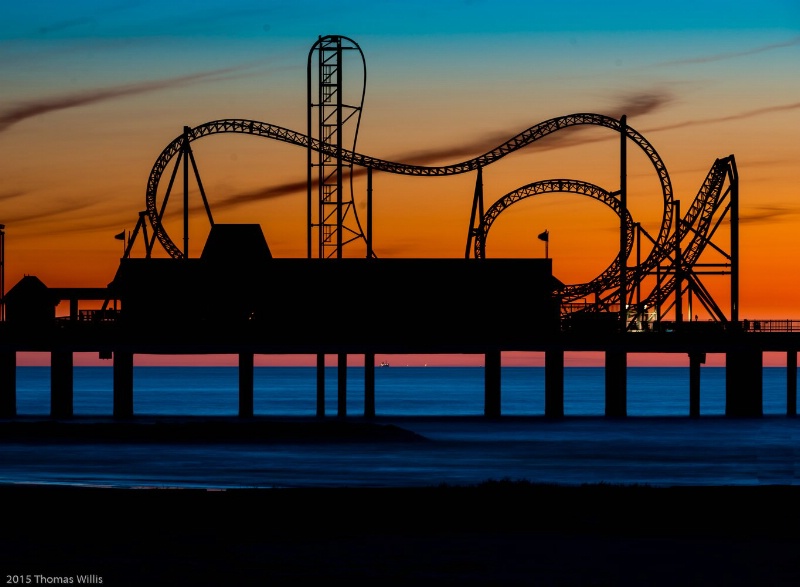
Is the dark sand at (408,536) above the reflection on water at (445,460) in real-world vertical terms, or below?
above

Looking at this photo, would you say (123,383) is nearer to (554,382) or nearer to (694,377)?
(554,382)

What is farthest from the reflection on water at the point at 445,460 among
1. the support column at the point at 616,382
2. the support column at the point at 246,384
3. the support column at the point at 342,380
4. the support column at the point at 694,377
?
the support column at the point at 246,384

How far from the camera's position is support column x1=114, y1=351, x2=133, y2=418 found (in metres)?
78.6

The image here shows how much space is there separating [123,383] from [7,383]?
7.57 meters

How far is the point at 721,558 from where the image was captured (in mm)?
18859

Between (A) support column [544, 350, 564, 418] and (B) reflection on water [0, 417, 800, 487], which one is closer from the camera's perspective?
(B) reflection on water [0, 417, 800, 487]

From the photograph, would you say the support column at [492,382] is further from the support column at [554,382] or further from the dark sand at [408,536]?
the dark sand at [408,536]

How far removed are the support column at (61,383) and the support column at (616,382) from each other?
30.8 metres

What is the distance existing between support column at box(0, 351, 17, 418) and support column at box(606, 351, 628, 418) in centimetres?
3403

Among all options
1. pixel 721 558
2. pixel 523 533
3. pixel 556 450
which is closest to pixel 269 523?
pixel 523 533

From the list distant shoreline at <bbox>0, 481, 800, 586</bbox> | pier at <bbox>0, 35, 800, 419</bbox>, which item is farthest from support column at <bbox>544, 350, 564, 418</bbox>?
distant shoreline at <bbox>0, 481, 800, 586</bbox>

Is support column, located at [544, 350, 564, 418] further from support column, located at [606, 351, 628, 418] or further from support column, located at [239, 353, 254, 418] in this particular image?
support column, located at [239, 353, 254, 418]

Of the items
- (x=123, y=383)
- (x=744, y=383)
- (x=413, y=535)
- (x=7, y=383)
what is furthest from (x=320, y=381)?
(x=413, y=535)

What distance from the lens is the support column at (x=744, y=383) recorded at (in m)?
79.6
